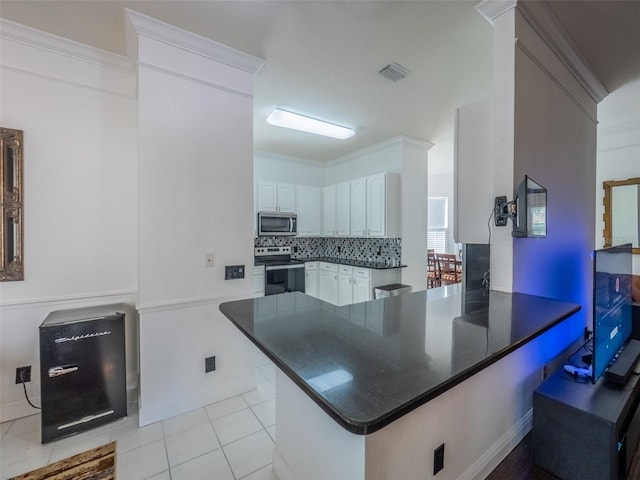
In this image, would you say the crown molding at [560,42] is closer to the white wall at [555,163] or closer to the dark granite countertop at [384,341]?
the white wall at [555,163]

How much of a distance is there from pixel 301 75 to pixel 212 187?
4.40 feet

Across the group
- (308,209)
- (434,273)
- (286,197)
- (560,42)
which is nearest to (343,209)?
(308,209)

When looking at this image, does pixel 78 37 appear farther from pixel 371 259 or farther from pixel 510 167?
pixel 371 259

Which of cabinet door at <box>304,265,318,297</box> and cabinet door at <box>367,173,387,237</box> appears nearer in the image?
cabinet door at <box>367,173,387,237</box>

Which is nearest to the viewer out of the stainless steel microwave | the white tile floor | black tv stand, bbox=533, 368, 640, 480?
black tv stand, bbox=533, 368, 640, 480

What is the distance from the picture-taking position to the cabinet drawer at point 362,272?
415cm

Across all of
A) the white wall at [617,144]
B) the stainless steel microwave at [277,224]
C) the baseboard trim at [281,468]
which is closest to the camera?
the baseboard trim at [281,468]

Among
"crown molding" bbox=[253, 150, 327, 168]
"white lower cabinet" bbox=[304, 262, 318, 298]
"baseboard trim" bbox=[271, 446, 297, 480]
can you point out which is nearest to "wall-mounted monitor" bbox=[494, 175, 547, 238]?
"baseboard trim" bbox=[271, 446, 297, 480]

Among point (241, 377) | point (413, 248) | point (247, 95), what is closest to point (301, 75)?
point (247, 95)

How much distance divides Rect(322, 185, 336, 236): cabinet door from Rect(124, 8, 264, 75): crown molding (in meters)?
2.97

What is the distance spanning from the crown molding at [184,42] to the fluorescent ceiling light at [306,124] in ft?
3.23

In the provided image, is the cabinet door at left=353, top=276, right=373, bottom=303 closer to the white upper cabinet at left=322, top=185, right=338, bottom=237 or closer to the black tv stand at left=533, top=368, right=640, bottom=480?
the white upper cabinet at left=322, top=185, right=338, bottom=237

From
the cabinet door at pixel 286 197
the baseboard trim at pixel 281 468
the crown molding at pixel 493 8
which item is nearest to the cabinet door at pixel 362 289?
the cabinet door at pixel 286 197

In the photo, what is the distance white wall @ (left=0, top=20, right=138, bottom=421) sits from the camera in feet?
6.59
